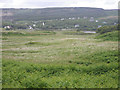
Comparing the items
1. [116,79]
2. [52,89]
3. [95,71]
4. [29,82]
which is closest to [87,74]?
[95,71]

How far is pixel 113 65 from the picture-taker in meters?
16.9

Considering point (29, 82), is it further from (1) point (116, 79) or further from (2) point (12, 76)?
(1) point (116, 79)

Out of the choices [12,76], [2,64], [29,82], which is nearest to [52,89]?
[29,82]

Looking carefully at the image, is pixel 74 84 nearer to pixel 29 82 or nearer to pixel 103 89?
pixel 103 89

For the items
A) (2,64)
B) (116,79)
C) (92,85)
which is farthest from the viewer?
(2,64)

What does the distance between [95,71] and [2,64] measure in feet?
35.8

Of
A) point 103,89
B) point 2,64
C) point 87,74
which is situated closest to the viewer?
point 103,89

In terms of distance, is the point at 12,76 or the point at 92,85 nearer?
the point at 92,85

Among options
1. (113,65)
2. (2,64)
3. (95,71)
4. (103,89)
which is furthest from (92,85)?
(2,64)

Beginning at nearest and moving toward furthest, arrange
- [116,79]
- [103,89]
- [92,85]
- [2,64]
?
[103,89]
[92,85]
[116,79]
[2,64]

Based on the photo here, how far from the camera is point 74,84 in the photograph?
1245 cm

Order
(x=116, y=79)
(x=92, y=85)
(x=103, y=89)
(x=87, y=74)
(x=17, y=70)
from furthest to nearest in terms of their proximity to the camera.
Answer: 1. (x=17, y=70)
2. (x=87, y=74)
3. (x=116, y=79)
4. (x=92, y=85)
5. (x=103, y=89)

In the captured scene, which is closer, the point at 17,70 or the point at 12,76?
the point at 12,76

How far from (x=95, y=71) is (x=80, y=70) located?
1527 mm
